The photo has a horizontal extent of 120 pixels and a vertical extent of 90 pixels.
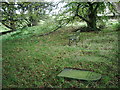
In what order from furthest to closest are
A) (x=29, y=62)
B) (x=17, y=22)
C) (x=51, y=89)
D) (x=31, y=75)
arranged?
(x=17, y=22) → (x=29, y=62) → (x=31, y=75) → (x=51, y=89)

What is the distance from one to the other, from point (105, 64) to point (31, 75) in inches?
53.7

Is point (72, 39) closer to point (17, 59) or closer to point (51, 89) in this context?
point (17, 59)

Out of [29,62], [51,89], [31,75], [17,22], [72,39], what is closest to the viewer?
[51,89]

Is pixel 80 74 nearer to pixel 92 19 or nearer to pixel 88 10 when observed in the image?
pixel 92 19

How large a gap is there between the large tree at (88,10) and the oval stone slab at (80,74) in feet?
13.9

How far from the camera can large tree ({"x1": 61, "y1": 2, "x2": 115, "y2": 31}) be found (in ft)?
20.9

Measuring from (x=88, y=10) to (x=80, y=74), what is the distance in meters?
5.13

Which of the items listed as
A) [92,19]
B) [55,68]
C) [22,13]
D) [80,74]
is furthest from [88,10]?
[80,74]

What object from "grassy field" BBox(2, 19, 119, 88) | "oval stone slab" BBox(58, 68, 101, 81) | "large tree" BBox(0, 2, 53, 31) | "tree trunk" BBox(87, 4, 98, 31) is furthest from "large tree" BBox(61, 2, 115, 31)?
"oval stone slab" BBox(58, 68, 101, 81)

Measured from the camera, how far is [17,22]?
17.7ft

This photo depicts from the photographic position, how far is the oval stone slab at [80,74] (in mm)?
2199

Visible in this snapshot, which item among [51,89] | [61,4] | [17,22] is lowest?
[51,89]

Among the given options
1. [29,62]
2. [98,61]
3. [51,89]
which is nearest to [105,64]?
[98,61]

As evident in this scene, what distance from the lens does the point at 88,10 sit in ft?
22.7
